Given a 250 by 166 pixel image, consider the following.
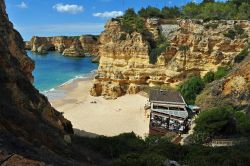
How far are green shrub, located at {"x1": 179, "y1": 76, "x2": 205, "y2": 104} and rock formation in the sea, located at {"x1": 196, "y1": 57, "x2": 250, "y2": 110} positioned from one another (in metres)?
2.41

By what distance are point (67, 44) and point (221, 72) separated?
340 feet

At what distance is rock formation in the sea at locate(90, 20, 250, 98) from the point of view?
45.9m

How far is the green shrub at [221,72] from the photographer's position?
137ft

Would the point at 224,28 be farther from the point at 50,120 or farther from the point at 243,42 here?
the point at 50,120

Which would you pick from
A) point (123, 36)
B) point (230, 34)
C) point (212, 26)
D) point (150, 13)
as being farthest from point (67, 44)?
point (230, 34)

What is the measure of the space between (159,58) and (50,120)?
3348cm

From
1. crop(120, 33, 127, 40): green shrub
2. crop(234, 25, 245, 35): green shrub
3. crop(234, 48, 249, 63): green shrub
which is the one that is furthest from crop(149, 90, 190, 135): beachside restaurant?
crop(120, 33, 127, 40): green shrub

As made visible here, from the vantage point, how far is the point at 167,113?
107 feet

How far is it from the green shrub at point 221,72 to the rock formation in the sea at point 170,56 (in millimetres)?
1204

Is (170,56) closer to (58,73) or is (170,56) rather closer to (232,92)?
(232,92)

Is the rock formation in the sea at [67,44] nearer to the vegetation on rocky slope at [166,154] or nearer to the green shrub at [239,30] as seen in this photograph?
the green shrub at [239,30]

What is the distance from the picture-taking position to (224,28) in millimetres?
48156

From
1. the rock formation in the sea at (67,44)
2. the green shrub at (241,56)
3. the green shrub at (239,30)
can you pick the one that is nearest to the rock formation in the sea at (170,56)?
the green shrub at (239,30)

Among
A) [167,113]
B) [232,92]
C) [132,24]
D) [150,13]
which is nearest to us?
[167,113]
